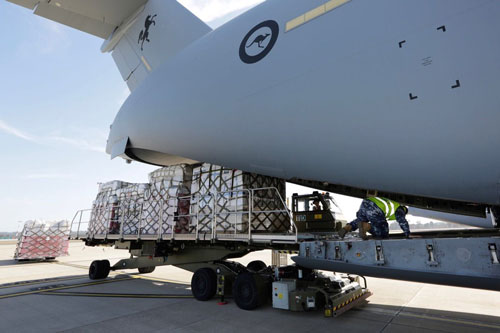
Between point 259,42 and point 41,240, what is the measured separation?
17.7m

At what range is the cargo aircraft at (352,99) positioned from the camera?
134 inches

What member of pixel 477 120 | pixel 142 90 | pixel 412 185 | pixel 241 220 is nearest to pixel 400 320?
pixel 412 185

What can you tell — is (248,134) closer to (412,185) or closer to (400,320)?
(412,185)

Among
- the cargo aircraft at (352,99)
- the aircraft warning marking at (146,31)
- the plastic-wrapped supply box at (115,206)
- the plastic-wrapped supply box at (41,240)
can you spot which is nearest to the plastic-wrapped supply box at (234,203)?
the cargo aircraft at (352,99)

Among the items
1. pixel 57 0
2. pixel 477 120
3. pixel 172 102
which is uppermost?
pixel 57 0

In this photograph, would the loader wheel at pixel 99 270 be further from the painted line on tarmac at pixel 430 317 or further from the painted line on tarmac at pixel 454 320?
the painted line on tarmac at pixel 454 320

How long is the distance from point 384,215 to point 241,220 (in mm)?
3089

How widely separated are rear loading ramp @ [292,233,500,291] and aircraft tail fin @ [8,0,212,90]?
24.1ft

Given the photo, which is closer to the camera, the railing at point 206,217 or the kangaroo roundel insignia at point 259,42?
the kangaroo roundel insignia at point 259,42

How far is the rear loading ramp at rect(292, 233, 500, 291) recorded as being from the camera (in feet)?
10.5

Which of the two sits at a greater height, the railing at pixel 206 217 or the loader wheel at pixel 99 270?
the railing at pixel 206 217

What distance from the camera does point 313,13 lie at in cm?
473

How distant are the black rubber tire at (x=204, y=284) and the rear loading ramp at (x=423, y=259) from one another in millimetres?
3471

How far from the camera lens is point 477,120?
3.33m
